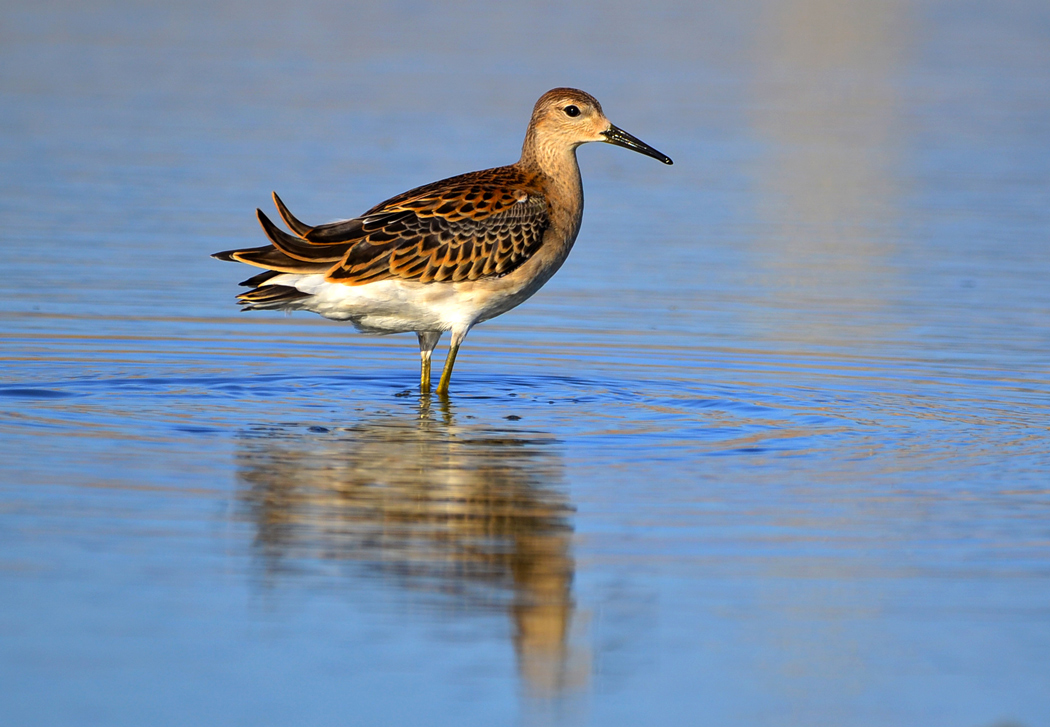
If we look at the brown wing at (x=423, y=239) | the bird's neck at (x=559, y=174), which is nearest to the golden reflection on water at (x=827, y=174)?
the bird's neck at (x=559, y=174)

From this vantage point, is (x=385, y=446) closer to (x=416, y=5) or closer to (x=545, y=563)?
(x=545, y=563)

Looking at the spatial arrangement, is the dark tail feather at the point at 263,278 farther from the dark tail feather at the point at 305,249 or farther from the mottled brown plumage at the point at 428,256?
the dark tail feather at the point at 305,249

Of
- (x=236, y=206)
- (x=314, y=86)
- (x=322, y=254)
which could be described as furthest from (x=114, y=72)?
(x=322, y=254)

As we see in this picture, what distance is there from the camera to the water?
548cm

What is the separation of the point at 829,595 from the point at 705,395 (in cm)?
367

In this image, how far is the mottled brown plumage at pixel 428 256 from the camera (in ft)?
31.4

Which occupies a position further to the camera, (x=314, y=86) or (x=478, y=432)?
(x=314, y=86)

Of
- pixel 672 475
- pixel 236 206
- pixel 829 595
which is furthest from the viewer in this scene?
pixel 236 206

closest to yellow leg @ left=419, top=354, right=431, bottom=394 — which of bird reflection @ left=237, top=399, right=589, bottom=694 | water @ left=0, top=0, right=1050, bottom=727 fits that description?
water @ left=0, top=0, right=1050, bottom=727

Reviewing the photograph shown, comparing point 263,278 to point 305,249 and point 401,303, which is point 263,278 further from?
point 401,303

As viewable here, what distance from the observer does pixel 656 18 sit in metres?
31.7

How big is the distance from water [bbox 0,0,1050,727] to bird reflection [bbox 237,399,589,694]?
25 mm

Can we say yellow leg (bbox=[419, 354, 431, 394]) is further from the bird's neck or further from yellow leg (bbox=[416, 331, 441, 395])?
the bird's neck

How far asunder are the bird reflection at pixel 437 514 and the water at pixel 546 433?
25 millimetres
